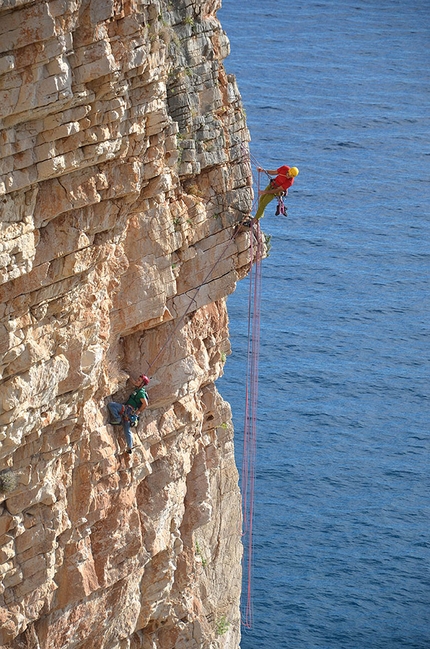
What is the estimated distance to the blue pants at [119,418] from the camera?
2253cm

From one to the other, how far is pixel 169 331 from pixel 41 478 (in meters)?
3.81

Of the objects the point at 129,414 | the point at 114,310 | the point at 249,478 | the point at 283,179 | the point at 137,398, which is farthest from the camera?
the point at 249,478

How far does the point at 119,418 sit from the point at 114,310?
1901 mm

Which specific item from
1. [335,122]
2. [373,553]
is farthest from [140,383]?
[335,122]

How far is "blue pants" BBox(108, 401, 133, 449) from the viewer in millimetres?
22531

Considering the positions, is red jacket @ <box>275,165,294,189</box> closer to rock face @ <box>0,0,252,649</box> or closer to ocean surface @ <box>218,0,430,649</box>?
rock face @ <box>0,0,252,649</box>

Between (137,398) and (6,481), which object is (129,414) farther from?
(6,481)

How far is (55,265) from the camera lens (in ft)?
64.4

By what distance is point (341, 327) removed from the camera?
152 ft

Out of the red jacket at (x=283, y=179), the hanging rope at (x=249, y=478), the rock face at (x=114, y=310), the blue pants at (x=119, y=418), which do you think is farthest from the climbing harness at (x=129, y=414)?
the hanging rope at (x=249, y=478)

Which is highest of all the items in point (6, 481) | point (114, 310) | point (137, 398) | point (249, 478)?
point (114, 310)

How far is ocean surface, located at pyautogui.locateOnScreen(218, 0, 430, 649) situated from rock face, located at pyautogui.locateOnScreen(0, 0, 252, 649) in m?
10.7

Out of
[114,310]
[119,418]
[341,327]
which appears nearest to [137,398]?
[119,418]

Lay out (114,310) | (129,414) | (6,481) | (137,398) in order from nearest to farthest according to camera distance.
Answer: (6,481)
(114,310)
(129,414)
(137,398)
